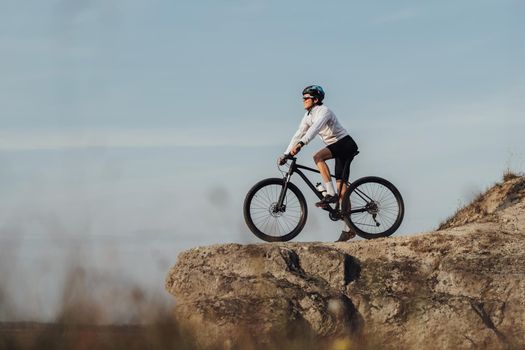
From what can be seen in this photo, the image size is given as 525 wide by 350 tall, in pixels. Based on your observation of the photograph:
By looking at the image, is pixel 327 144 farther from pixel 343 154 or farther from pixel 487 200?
pixel 487 200

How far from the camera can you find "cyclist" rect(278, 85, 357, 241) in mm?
14125

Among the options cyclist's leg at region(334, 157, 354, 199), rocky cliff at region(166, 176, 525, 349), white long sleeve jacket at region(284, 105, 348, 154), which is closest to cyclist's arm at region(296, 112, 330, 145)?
white long sleeve jacket at region(284, 105, 348, 154)

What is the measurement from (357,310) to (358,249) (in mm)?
1205

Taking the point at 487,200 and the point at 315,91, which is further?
the point at 487,200

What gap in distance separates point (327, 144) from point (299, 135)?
477 mm

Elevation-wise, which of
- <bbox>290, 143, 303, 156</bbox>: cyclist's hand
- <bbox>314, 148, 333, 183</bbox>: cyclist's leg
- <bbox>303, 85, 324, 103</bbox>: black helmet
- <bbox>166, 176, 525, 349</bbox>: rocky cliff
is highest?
<bbox>303, 85, 324, 103</bbox>: black helmet

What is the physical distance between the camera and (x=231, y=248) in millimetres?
12828

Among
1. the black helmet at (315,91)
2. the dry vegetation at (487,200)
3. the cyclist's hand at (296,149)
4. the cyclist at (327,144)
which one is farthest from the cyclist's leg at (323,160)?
the dry vegetation at (487,200)

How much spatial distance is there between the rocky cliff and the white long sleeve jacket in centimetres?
180

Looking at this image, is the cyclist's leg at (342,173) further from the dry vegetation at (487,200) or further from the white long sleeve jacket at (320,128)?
the dry vegetation at (487,200)

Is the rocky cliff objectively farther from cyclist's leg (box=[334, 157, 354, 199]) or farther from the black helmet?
the black helmet

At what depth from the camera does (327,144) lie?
562 inches

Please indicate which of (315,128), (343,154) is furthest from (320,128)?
(343,154)

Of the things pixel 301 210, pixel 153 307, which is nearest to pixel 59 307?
pixel 153 307
